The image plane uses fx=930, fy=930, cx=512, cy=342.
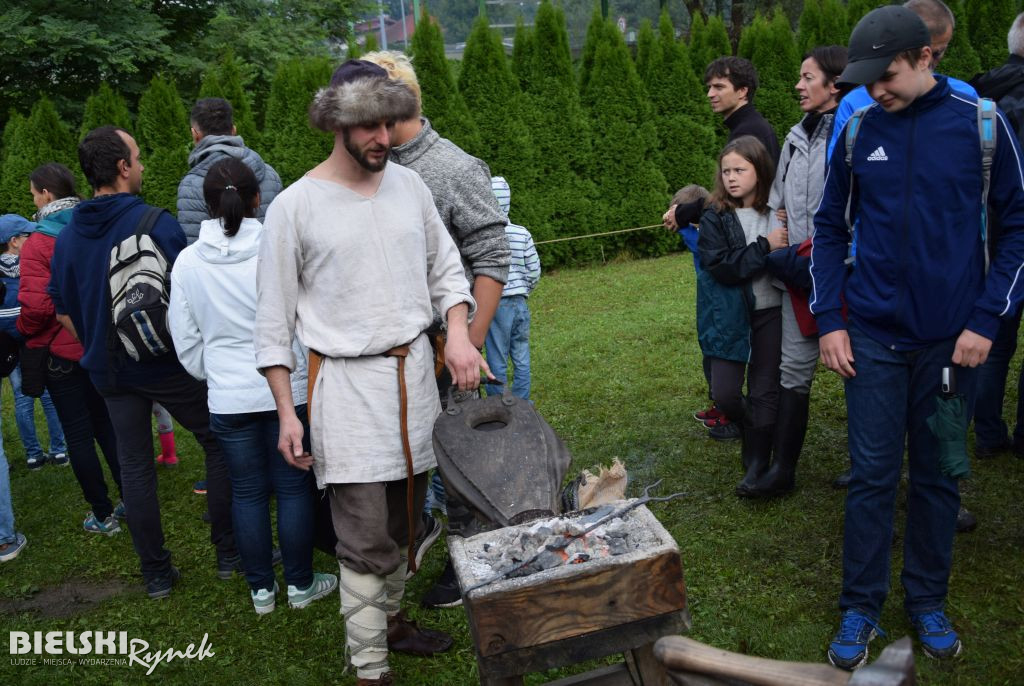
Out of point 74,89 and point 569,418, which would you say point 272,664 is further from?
point 74,89

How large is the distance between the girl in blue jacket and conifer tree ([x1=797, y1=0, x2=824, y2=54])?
9568 mm

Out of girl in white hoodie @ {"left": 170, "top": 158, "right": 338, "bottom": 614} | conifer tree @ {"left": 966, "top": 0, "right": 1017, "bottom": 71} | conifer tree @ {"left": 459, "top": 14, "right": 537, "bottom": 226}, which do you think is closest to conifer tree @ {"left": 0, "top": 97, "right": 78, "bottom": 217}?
conifer tree @ {"left": 459, "top": 14, "right": 537, "bottom": 226}

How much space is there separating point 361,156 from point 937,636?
2.48 meters

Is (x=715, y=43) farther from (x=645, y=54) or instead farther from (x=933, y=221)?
(x=933, y=221)

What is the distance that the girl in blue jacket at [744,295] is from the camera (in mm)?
4328

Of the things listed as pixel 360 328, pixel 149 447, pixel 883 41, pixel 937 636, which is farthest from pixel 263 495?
pixel 883 41

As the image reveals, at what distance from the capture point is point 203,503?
5438 mm

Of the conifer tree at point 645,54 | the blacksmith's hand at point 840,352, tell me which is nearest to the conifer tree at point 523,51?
the conifer tree at point 645,54

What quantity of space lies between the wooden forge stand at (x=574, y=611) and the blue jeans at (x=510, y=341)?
2237 mm

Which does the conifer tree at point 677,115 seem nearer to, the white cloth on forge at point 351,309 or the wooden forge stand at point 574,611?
the white cloth on forge at point 351,309

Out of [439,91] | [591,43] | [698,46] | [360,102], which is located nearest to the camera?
[360,102]

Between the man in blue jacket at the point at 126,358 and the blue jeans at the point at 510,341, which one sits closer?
the man in blue jacket at the point at 126,358

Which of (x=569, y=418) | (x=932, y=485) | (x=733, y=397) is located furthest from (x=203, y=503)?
(x=932, y=485)

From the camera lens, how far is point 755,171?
14.4 ft
